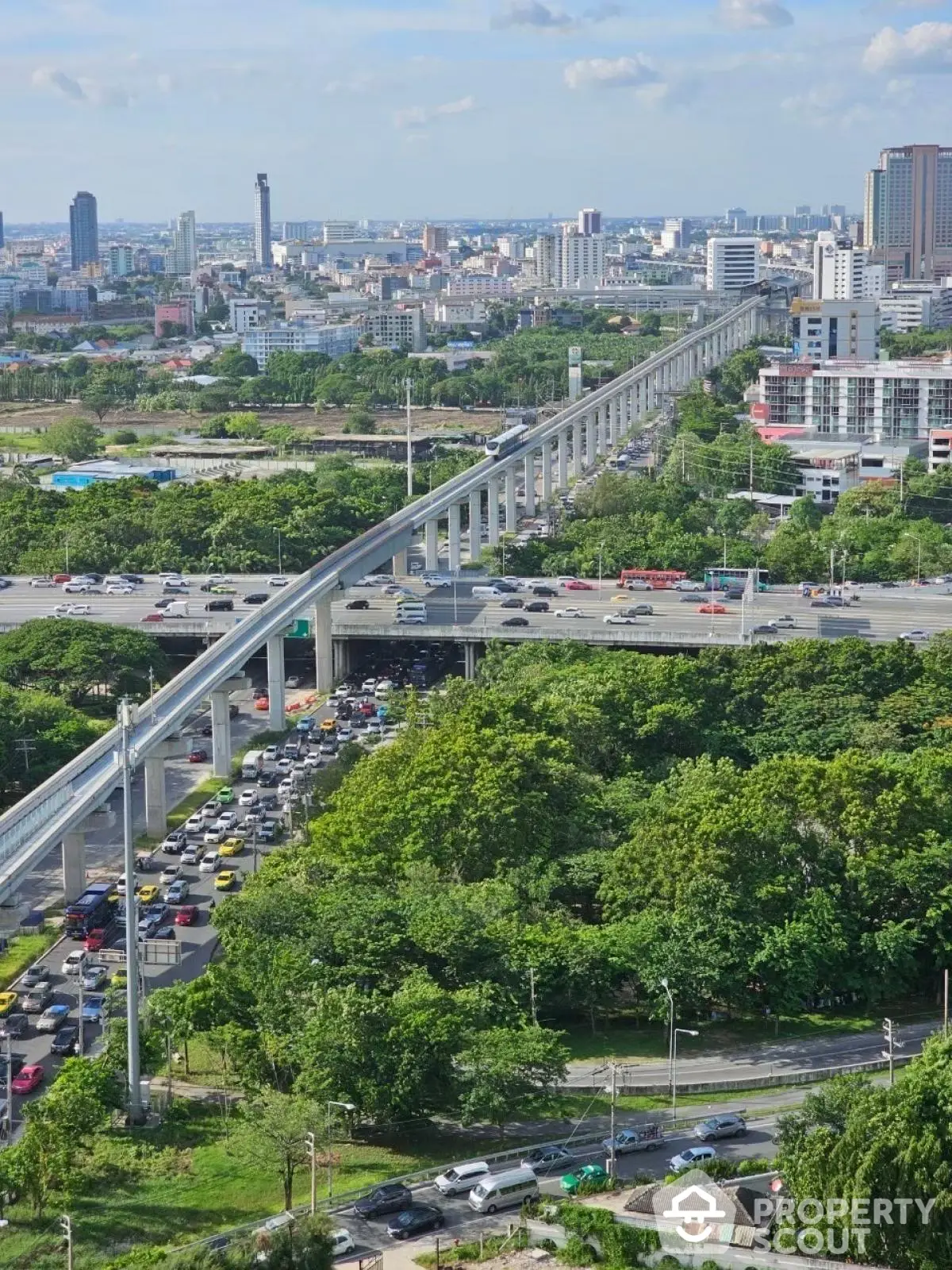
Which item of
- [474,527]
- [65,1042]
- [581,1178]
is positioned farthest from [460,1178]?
[474,527]

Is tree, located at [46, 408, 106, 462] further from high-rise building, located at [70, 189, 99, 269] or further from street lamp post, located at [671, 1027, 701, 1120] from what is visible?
high-rise building, located at [70, 189, 99, 269]

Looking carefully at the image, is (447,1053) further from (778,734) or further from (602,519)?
(602,519)

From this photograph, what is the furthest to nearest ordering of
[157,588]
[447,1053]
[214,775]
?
[157,588] < [214,775] < [447,1053]

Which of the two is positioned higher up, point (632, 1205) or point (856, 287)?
point (856, 287)

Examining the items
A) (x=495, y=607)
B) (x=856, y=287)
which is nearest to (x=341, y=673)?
(x=495, y=607)

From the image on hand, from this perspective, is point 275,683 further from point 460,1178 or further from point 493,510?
point 460,1178

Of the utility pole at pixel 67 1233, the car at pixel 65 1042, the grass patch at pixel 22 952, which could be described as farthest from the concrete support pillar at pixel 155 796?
the utility pole at pixel 67 1233
